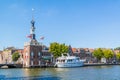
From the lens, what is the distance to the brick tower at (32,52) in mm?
160375

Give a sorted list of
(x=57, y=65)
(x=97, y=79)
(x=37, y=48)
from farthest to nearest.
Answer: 1. (x=37, y=48)
2. (x=57, y=65)
3. (x=97, y=79)

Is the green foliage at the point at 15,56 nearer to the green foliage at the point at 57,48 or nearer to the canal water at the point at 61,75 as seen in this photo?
the green foliage at the point at 57,48

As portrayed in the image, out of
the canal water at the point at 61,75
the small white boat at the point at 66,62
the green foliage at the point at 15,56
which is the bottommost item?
the canal water at the point at 61,75

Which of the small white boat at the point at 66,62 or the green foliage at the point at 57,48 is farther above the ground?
the green foliage at the point at 57,48

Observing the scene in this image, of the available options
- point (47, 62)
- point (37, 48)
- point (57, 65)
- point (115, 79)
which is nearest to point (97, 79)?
point (115, 79)

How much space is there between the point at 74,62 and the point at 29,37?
24.4m

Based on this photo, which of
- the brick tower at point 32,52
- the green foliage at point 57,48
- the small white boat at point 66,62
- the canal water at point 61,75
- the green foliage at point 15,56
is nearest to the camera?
the canal water at point 61,75

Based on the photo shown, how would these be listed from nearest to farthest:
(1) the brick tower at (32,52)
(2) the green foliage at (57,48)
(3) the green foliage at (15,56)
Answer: (1) the brick tower at (32,52) → (2) the green foliage at (57,48) → (3) the green foliage at (15,56)

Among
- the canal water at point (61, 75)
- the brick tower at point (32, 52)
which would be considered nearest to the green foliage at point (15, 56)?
the brick tower at point (32, 52)

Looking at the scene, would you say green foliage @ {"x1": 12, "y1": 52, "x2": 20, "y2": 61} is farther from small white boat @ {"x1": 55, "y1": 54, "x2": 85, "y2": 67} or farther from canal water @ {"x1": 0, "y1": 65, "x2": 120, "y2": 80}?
canal water @ {"x1": 0, "y1": 65, "x2": 120, "y2": 80}

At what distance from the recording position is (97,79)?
69.0 m

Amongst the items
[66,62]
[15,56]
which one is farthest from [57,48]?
Answer: [15,56]

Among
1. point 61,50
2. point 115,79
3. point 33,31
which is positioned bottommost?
point 115,79

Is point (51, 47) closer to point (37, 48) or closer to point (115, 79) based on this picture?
point (37, 48)
